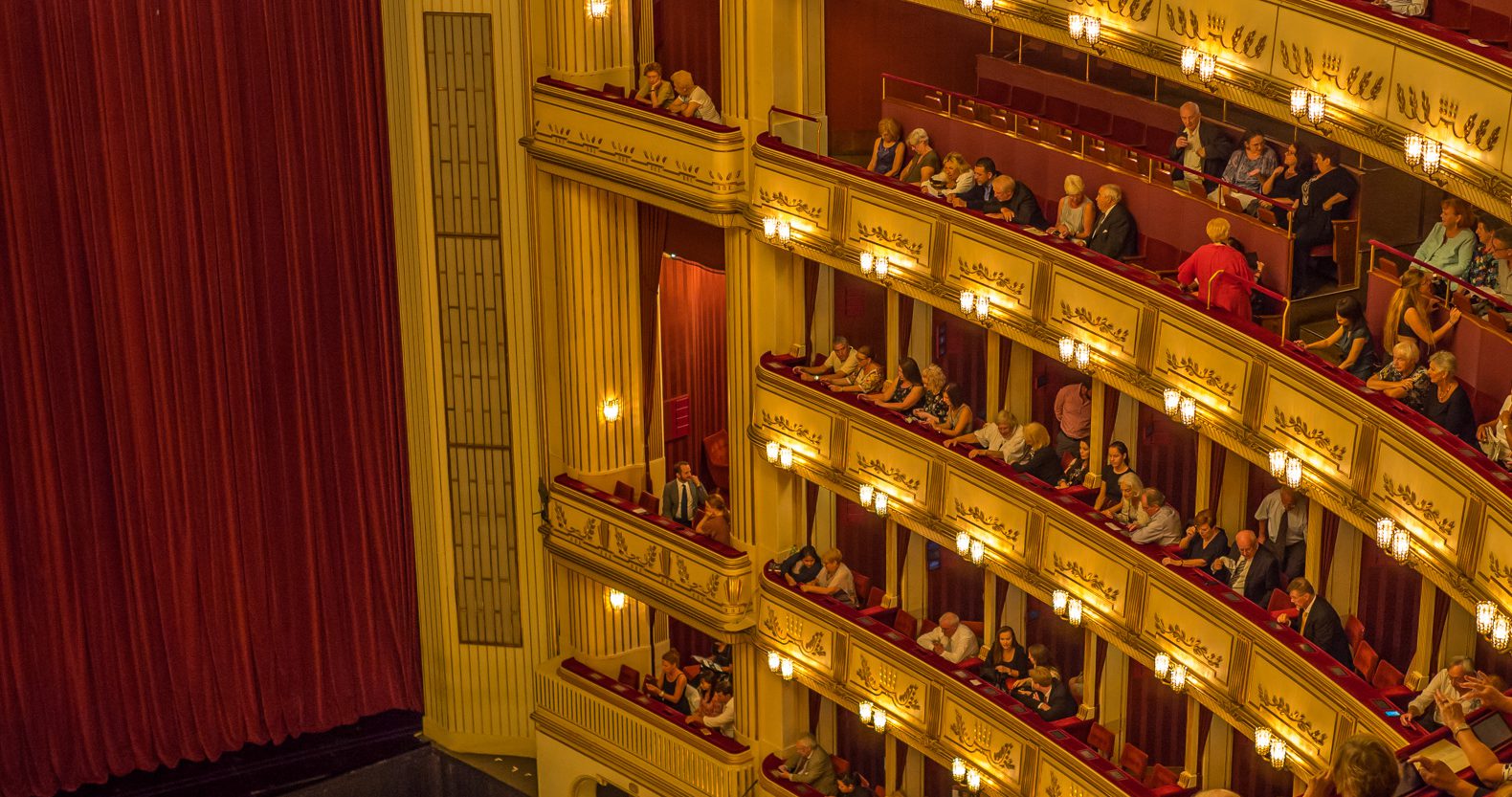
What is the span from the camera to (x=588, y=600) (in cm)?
2016

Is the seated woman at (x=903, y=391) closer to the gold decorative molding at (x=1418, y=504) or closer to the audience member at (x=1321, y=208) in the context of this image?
the audience member at (x=1321, y=208)

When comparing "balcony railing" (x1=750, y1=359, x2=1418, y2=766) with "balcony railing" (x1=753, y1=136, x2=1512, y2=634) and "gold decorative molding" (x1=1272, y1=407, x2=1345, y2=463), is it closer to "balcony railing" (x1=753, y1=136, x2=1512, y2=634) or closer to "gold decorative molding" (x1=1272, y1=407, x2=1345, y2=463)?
"balcony railing" (x1=753, y1=136, x2=1512, y2=634)

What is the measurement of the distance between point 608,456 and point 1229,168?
6676mm

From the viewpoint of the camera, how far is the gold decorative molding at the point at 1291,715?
13984 mm

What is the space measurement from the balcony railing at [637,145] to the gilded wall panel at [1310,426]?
16.8 feet

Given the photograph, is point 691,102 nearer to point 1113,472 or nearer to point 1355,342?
point 1113,472

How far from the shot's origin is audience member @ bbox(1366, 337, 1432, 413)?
13.2m

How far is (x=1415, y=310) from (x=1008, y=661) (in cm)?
466

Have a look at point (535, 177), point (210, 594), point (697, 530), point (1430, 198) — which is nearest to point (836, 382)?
point (697, 530)

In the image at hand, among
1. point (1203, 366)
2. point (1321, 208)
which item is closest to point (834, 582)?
point (1203, 366)

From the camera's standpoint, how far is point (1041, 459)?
16344 mm

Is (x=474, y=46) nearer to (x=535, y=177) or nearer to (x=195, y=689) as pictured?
(x=535, y=177)

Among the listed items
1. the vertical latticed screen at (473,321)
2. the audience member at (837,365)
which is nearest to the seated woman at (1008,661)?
the audience member at (837,365)

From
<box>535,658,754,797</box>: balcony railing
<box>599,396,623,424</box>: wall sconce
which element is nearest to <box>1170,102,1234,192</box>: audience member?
<box>599,396,623,424</box>: wall sconce
